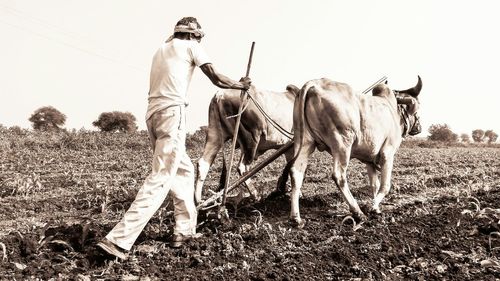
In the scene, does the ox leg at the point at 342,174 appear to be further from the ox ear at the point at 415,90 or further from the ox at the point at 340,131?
the ox ear at the point at 415,90

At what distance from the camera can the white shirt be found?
5527 millimetres

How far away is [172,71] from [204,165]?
2.80 metres

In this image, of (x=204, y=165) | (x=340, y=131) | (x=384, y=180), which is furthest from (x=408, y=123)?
(x=204, y=165)

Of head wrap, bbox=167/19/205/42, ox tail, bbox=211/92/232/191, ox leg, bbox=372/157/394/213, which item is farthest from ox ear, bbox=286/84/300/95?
head wrap, bbox=167/19/205/42

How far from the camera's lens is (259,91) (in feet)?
28.7

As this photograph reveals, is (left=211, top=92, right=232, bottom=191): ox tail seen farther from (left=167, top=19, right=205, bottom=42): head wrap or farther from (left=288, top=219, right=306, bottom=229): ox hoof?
(left=167, top=19, right=205, bottom=42): head wrap

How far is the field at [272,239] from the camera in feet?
16.2

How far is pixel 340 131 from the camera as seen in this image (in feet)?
22.2

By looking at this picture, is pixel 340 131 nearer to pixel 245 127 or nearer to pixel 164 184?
pixel 245 127

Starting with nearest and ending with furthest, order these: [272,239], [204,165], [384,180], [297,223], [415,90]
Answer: [272,239]
[297,223]
[384,180]
[204,165]
[415,90]

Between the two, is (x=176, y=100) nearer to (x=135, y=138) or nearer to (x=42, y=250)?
(x=42, y=250)

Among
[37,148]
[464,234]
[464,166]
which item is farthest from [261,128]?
[37,148]

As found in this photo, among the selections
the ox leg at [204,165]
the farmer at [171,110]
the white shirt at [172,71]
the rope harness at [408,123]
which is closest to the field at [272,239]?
the farmer at [171,110]

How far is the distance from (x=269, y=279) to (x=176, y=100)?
76.9 inches
